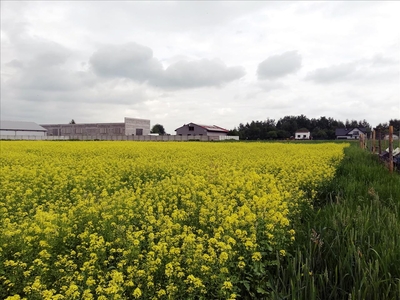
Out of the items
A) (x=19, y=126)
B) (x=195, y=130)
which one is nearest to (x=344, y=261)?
(x=195, y=130)

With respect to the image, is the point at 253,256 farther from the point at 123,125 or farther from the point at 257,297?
the point at 123,125

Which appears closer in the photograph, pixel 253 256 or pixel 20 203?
pixel 253 256

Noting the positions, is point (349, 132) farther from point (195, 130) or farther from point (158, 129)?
point (158, 129)

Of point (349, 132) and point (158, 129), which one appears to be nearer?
point (349, 132)

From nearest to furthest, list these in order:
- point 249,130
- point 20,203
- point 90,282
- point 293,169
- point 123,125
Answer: point 90,282 → point 20,203 → point 293,169 → point 123,125 → point 249,130

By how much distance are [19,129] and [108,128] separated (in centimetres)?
1423

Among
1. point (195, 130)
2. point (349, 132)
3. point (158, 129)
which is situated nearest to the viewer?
point (195, 130)

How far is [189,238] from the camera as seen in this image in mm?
3297

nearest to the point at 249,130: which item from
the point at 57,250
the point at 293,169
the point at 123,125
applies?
the point at 123,125

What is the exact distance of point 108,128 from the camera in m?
61.7

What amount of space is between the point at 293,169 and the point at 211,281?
6.60m

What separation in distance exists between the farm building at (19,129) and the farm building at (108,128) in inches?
169

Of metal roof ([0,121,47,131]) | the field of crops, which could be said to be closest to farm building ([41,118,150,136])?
metal roof ([0,121,47,131])

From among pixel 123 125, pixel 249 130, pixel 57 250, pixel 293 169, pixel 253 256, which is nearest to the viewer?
pixel 253 256
